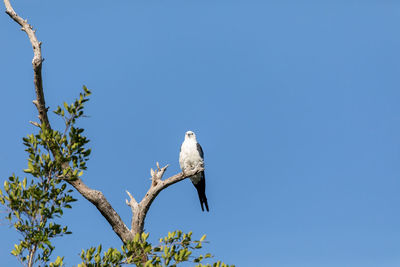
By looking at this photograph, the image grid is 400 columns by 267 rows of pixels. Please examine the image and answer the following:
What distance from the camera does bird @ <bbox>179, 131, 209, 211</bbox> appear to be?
16.3 m

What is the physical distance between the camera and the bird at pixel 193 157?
641 inches

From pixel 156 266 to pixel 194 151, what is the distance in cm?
744

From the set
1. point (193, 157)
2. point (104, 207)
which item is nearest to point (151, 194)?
point (104, 207)

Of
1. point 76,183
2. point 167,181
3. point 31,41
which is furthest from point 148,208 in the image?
point 31,41

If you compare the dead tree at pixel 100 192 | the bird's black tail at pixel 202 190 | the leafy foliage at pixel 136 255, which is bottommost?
the leafy foliage at pixel 136 255

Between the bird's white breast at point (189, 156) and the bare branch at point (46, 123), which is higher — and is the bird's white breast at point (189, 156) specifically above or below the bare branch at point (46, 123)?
above

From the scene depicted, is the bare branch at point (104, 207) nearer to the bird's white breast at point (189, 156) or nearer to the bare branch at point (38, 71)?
the bare branch at point (38, 71)

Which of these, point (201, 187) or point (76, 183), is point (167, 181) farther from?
point (201, 187)

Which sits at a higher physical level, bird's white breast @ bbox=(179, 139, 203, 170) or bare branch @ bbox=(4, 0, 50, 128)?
bird's white breast @ bbox=(179, 139, 203, 170)

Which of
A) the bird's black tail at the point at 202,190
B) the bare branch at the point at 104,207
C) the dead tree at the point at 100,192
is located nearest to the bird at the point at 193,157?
the bird's black tail at the point at 202,190

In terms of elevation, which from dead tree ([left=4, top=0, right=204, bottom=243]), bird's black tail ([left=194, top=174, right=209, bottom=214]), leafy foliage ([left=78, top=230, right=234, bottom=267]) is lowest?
leafy foliage ([left=78, top=230, right=234, bottom=267])

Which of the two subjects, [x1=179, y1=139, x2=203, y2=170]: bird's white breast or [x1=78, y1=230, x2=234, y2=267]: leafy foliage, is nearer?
[x1=78, y1=230, x2=234, y2=267]: leafy foliage

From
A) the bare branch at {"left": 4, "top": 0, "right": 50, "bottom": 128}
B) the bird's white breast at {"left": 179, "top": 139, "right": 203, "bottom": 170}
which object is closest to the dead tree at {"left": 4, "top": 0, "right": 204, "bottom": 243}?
the bare branch at {"left": 4, "top": 0, "right": 50, "bottom": 128}

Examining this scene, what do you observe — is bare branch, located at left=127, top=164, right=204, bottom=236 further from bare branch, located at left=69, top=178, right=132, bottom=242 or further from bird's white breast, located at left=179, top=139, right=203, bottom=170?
bird's white breast, located at left=179, top=139, right=203, bottom=170
